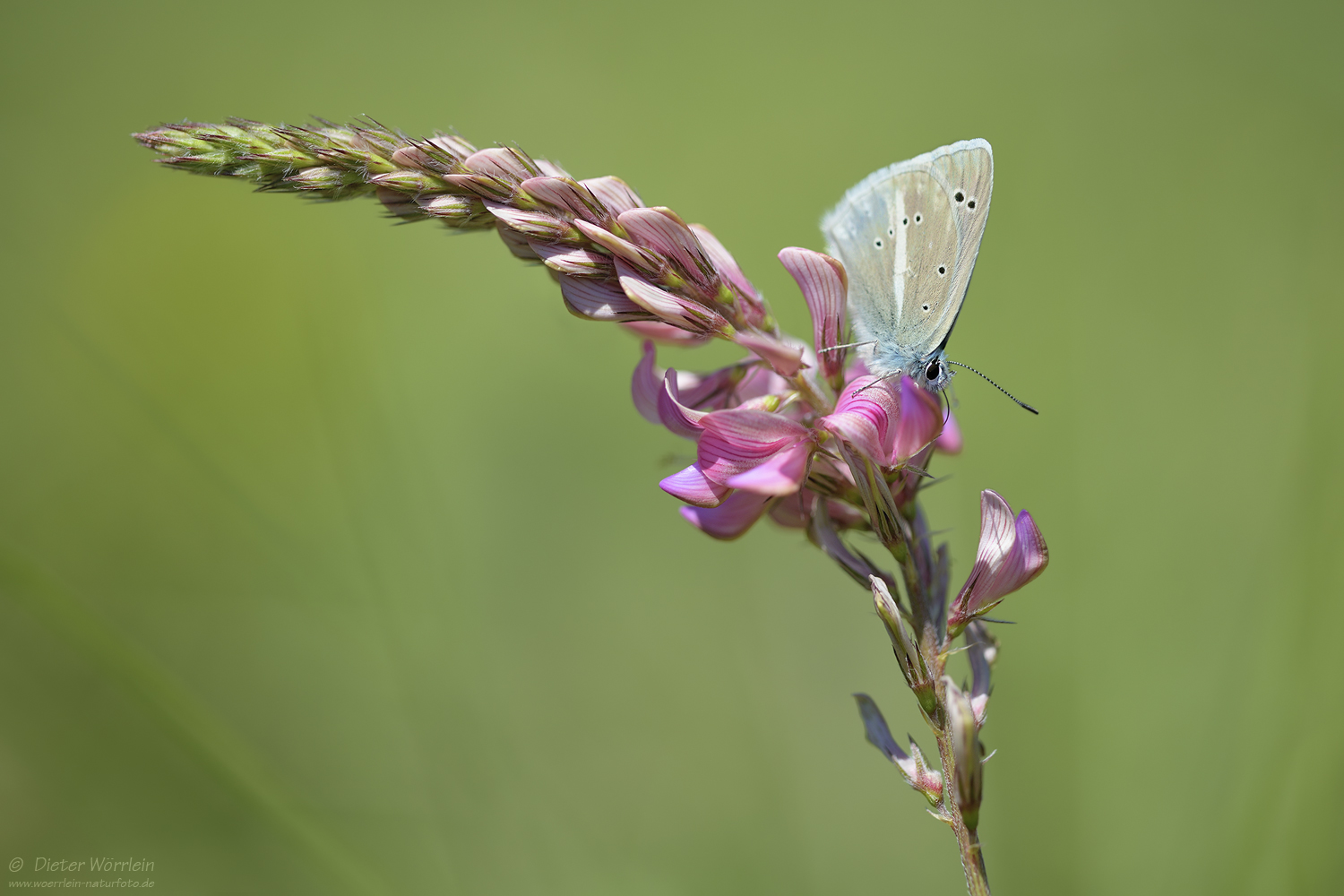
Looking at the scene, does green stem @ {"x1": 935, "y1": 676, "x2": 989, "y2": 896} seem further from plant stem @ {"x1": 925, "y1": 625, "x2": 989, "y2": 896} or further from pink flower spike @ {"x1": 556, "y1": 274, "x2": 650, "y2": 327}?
pink flower spike @ {"x1": 556, "y1": 274, "x2": 650, "y2": 327}

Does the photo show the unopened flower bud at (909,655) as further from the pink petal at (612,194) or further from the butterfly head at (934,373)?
the pink petal at (612,194)

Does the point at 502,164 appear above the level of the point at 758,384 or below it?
above

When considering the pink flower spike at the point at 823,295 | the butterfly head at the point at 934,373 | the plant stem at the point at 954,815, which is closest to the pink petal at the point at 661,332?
the pink flower spike at the point at 823,295

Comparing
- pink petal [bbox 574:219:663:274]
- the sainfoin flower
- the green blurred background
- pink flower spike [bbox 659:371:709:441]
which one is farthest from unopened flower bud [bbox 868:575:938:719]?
the green blurred background

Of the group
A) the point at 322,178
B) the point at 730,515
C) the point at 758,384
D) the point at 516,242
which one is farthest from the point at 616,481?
the point at 322,178

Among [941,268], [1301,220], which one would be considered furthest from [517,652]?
[1301,220]

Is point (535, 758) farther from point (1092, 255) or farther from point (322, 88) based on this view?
point (322, 88)

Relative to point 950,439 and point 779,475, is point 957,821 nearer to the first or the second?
point 779,475
